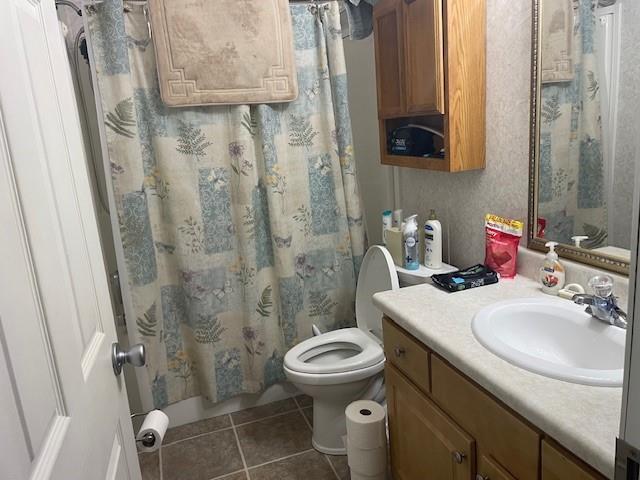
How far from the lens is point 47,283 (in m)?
0.68

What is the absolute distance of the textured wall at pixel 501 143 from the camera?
5.17 ft

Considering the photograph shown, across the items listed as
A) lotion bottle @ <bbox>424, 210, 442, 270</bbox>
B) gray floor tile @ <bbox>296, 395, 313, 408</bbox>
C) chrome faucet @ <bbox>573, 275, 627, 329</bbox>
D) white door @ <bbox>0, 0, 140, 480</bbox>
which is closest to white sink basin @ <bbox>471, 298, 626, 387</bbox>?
chrome faucet @ <bbox>573, 275, 627, 329</bbox>

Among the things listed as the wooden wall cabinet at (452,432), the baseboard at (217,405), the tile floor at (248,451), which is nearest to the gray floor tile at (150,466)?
the tile floor at (248,451)

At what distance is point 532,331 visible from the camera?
1.38m

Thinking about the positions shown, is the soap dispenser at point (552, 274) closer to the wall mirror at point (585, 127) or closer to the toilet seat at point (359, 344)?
the wall mirror at point (585, 127)

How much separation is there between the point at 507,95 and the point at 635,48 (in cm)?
47

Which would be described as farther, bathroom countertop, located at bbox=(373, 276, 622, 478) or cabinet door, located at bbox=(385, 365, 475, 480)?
cabinet door, located at bbox=(385, 365, 475, 480)

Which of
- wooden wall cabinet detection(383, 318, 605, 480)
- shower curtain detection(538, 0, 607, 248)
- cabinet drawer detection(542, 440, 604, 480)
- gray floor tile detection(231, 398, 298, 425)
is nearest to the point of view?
cabinet drawer detection(542, 440, 604, 480)

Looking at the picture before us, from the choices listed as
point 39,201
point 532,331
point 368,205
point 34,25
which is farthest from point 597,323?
point 368,205

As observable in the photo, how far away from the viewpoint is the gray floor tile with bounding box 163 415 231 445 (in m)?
2.37

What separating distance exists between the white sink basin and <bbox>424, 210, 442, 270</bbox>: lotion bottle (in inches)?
22.4

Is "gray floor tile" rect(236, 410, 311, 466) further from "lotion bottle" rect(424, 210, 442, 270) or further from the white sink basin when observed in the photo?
the white sink basin

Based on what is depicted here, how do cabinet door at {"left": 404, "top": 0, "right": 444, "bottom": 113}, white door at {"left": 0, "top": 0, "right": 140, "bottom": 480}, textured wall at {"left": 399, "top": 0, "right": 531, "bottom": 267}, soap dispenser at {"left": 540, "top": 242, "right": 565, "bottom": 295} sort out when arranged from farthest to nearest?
cabinet door at {"left": 404, "top": 0, "right": 444, "bottom": 113} < textured wall at {"left": 399, "top": 0, "right": 531, "bottom": 267} < soap dispenser at {"left": 540, "top": 242, "right": 565, "bottom": 295} < white door at {"left": 0, "top": 0, "right": 140, "bottom": 480}

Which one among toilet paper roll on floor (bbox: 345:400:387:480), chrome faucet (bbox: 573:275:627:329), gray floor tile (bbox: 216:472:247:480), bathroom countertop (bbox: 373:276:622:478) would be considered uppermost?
chrome faucet (bbox: 573:275:627:329)
